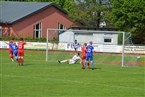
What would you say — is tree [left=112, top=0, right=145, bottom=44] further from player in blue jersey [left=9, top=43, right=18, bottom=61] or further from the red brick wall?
player in blue jersey [left=9, top=43, right=18, bottom=61]

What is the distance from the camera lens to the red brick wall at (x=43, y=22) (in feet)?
234

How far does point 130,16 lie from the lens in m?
60.4

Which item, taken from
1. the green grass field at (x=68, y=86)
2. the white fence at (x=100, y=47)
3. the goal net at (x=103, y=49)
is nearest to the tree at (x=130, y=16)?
the goal net at (x=103, y=49)

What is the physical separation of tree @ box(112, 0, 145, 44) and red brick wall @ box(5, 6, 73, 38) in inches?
562

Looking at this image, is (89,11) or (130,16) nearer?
(130,16)

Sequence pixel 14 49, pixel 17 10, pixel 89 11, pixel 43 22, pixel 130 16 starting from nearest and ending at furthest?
pixel 14 49, pixel 130 16, pixel 89 11, pixel 43 22, pixel 17 10

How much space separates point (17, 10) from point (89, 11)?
11516mm

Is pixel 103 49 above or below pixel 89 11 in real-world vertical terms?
below

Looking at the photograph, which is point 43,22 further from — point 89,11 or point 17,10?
point 89,11

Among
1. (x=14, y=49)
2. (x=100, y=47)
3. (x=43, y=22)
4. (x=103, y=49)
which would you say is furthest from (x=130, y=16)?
(x=14, y=49)

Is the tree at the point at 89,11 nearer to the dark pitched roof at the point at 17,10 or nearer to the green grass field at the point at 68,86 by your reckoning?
the dark pitched roof at the point at 17,10

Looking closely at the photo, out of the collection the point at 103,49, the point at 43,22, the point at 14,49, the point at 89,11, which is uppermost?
the point at 89,11

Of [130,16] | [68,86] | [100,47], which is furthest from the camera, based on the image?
[130,16]

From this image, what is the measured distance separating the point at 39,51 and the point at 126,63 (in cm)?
1937
